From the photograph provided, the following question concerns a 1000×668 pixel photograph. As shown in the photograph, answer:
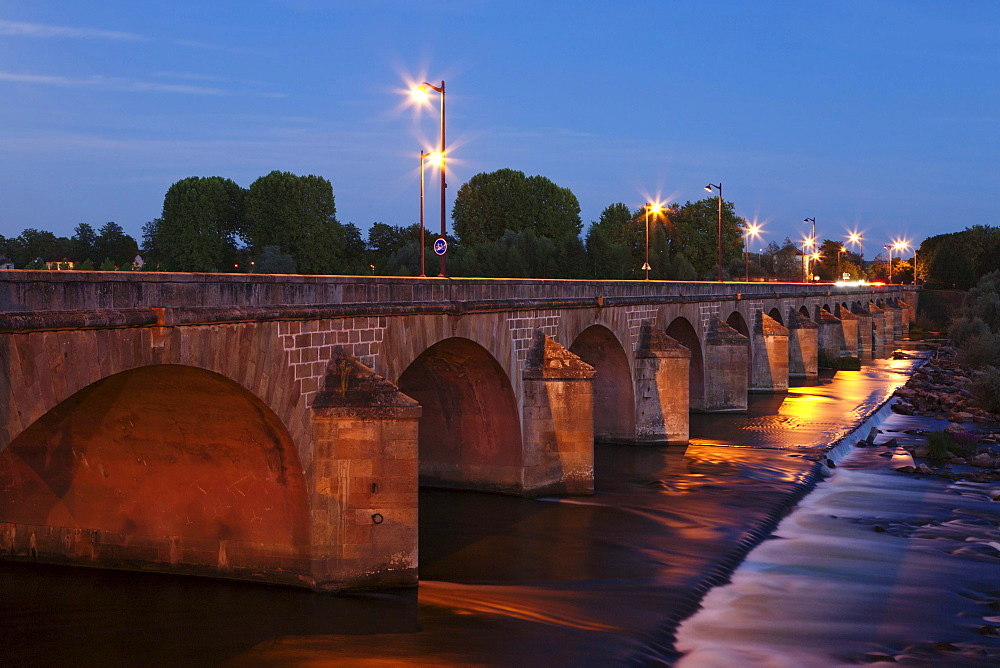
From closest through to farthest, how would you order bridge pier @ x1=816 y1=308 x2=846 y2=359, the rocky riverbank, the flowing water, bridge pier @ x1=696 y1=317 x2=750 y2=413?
the flowing water → the rocky riverbank → bridge pier @ x1=696 y1=317 x2=750 y2=413 → bridge pier @ x1=816 y1=308 x2=846 y2=359

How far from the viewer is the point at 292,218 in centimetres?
6081

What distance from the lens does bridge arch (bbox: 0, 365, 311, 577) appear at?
14.0 meters

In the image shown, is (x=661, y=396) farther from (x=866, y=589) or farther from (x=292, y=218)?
(x=292, y=218)

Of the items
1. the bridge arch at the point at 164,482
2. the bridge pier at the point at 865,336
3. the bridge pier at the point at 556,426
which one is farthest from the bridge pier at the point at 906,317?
the bridge arch at the point at 164,482

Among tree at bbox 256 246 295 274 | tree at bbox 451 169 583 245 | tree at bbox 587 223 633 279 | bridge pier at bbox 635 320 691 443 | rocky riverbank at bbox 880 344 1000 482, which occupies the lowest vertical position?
rocky riverbank at bbox 880 344 1000 482

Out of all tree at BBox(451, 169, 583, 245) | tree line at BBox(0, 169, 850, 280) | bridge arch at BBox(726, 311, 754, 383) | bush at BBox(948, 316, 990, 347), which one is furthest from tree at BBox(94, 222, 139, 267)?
bush at BBox(948, 316, 990, 347)

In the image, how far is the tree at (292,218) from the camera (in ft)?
198

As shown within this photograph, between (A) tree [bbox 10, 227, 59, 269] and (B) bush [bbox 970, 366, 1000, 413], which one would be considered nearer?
(B) bush [bbox 970, 366, 1000, 413]

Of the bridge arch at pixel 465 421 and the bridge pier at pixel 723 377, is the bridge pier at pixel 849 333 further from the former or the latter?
the bridge arch at pixel 465 421

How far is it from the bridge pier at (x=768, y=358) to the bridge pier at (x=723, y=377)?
7.13 meters

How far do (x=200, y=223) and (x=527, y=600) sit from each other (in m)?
47.6

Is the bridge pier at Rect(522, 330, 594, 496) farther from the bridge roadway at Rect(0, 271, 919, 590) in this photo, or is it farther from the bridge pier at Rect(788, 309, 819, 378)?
Answer: the bridge pier at Rect(788, 309, 819, 378)

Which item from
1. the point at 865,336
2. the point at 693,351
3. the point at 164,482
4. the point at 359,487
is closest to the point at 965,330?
the point at 865,336

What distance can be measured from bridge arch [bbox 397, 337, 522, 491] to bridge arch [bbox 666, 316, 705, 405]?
14.1 metres
